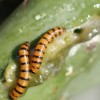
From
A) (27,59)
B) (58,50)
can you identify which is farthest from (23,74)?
(58,50)

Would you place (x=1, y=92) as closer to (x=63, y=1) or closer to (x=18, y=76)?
(x=18, y=76)

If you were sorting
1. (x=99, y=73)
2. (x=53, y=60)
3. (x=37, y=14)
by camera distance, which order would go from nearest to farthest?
(x=37, y=14) < (x=53, y=60) < (x=99, y=73)

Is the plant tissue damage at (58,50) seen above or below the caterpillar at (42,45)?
below

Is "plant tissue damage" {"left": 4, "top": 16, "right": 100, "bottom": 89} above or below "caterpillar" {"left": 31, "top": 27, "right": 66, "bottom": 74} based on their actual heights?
below

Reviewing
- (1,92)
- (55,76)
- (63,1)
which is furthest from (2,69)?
(63,1)
